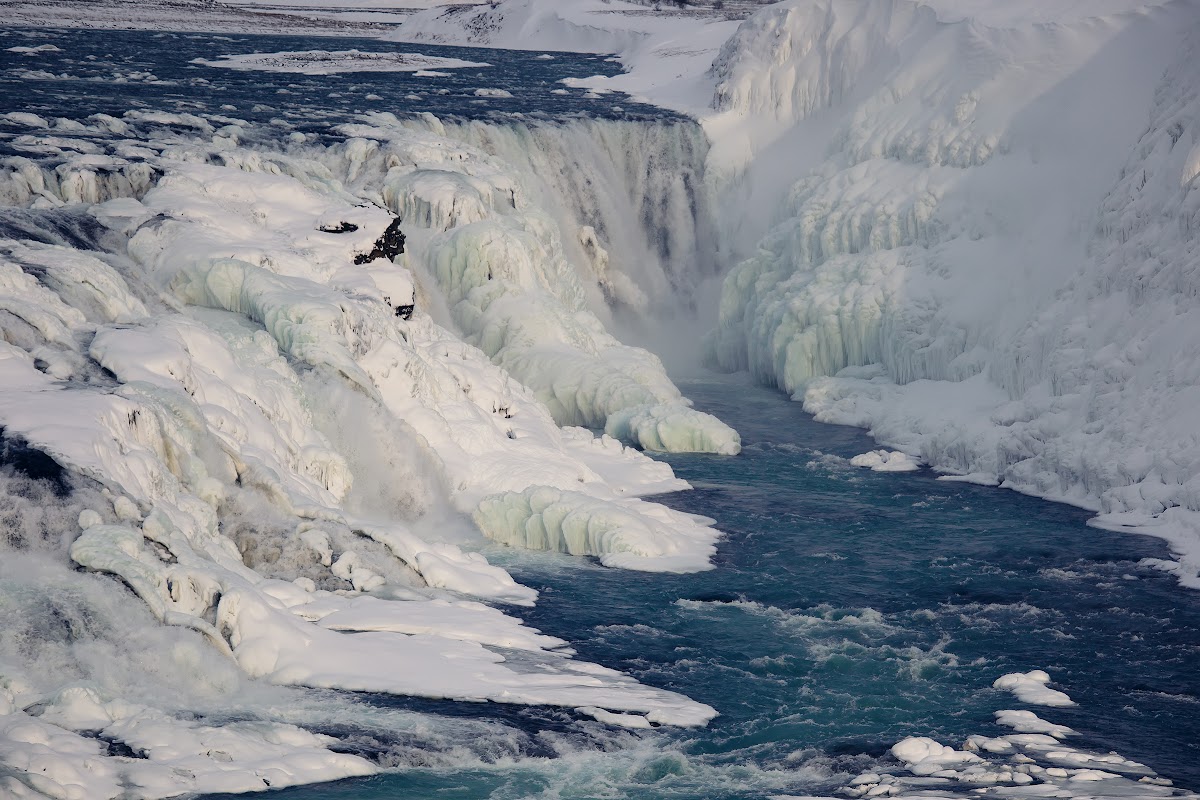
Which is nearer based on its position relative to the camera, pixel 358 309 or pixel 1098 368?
pixel 358 309

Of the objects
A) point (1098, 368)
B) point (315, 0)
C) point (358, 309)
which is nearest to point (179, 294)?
point (358, 309)

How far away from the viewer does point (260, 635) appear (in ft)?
50.4

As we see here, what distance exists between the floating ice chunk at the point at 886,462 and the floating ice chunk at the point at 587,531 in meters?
5.83

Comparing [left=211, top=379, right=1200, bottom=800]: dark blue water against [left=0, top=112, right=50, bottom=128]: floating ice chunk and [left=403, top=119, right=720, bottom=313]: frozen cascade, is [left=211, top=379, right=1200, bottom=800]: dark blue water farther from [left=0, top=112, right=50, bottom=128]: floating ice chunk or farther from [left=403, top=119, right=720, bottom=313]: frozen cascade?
[left=0, top=112, right=50, bottom=128]: floating ice chunk

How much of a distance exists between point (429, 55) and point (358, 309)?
43444mm

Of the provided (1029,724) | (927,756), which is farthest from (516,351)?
(927,756)

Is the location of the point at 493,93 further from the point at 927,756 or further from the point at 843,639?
the point at 927,756

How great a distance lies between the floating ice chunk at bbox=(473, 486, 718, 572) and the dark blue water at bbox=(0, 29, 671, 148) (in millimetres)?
13656

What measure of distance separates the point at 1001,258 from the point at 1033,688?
15001mm

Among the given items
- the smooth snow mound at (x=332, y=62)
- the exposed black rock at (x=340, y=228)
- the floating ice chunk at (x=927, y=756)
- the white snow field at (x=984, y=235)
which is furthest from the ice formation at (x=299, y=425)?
the smooth snow mound at (x=332, y=62)

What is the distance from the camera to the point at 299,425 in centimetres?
2086

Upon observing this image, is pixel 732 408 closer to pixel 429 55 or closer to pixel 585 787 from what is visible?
pixel 585 787

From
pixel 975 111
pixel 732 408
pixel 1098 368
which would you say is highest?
pixel 975 111

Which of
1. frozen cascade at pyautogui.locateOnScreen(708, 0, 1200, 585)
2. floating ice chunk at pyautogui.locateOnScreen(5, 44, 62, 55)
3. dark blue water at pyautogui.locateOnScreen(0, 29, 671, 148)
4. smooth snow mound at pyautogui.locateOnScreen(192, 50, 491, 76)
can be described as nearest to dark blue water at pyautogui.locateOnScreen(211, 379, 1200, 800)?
frozen cascade at pyautogui.locateOnScreen(708, 0, 1200, 585)
